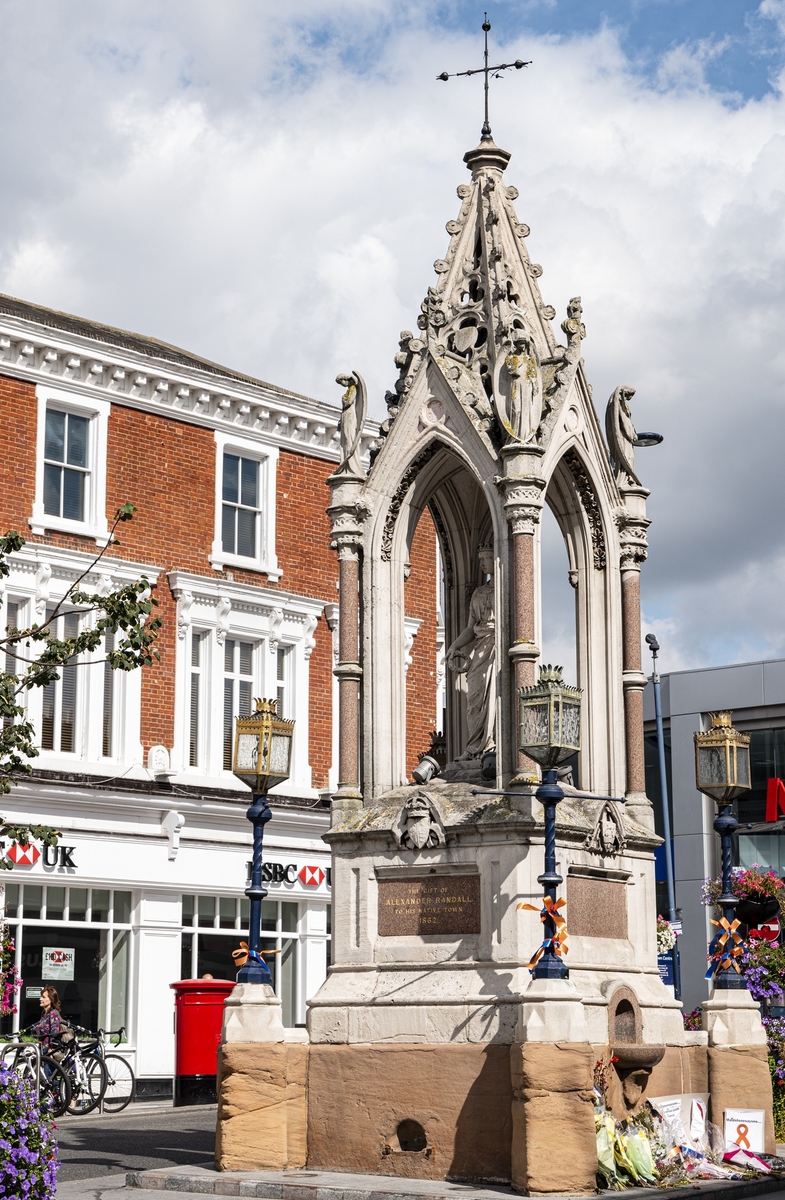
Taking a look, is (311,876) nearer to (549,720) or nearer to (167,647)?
(167,647)

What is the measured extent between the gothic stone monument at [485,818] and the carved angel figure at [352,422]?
3cm

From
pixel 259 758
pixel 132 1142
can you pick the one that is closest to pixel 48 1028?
pixel 132 1142

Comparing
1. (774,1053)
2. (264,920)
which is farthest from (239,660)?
(774,1053)

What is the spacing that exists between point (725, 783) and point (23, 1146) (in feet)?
26.0

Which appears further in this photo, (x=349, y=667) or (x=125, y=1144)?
(x=125, y=1144)

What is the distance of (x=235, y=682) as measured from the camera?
32.1 meters

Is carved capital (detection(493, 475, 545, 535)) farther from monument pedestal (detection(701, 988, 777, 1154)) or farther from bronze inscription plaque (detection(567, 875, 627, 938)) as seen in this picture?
monument pedestal (detection(701, 988, 777, 1154))

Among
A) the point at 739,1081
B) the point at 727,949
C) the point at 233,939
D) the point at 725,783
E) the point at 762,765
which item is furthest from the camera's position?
the point at 762,765

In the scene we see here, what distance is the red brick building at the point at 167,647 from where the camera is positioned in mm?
29047

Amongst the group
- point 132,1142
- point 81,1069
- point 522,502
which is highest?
point 522,502

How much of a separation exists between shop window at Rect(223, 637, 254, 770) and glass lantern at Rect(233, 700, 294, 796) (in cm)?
1732

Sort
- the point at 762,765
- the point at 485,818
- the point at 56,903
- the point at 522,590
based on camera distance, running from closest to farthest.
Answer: the point at 485,818 → the point at 522,590 → the point at 56,903 → the point at 762,765

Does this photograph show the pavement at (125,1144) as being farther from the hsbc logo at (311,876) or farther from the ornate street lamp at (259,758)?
the hsbc logo at (311,876)

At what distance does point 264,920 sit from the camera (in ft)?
106
